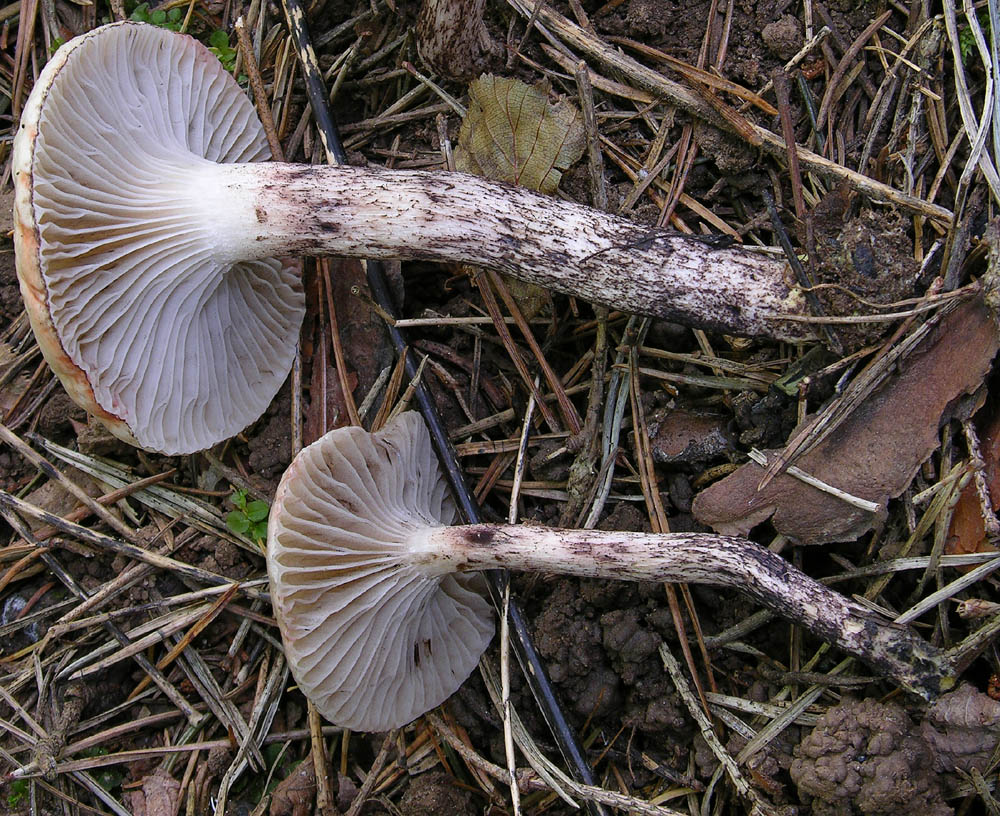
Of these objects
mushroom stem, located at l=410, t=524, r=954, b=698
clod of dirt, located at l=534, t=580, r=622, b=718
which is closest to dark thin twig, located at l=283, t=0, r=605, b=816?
clod of dirt, located at l=534, t=580, r=622, b=718

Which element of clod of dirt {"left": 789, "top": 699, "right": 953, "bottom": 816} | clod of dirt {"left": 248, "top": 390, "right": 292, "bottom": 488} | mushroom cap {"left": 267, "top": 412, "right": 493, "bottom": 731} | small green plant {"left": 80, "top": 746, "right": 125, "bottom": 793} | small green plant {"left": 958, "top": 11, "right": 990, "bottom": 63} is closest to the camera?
clod of dirt {"left": 789, "top": 699, "right": 953, "bottom": 816}

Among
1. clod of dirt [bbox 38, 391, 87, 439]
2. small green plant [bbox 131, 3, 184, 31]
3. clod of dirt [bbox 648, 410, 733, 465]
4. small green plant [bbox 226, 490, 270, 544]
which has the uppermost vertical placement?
small green plant [bbox 131, 3, 184, 31]

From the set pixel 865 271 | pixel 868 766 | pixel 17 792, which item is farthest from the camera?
pixel 17 792

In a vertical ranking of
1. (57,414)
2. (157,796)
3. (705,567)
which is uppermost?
(57,414)

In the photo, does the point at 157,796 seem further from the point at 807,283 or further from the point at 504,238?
the point at 807,283

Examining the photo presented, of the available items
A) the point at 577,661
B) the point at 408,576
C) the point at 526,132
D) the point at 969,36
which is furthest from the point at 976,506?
the point at 526,132

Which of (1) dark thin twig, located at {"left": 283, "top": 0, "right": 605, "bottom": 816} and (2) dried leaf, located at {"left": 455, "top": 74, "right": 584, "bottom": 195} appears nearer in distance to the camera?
(1) dark thin twig, located at {"left": 283, "top": 0, "right": 605, "bottom": 816}

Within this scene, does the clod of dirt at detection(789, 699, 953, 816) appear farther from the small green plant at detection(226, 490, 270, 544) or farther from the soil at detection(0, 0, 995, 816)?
the small green plant at detection(226, 490, 270, 544)
